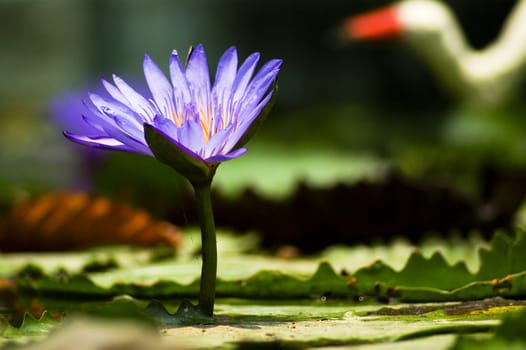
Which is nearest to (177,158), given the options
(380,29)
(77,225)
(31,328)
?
(31,328)

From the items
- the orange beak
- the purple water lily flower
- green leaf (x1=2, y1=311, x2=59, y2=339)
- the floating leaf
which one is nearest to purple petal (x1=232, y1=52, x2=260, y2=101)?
the purple water lily flower

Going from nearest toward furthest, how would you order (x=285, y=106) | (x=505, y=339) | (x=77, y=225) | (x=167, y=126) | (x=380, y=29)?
(x=505, y=339), (x=167, y=126), (x=77, y=225), (x=380, y=29), (x=285, y=106)

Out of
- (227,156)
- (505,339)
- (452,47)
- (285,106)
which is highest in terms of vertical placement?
(285,106)

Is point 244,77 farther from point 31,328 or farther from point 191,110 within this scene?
point 31,328

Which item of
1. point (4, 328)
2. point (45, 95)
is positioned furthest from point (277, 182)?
point (45, 95)

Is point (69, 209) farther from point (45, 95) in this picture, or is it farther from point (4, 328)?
point (45, 95)

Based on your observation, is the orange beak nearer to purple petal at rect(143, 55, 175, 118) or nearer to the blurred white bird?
the blurred white bird

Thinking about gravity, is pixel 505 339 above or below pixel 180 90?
below

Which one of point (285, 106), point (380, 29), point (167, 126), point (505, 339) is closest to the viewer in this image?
point (505, 339)

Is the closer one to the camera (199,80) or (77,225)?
(199,80)
